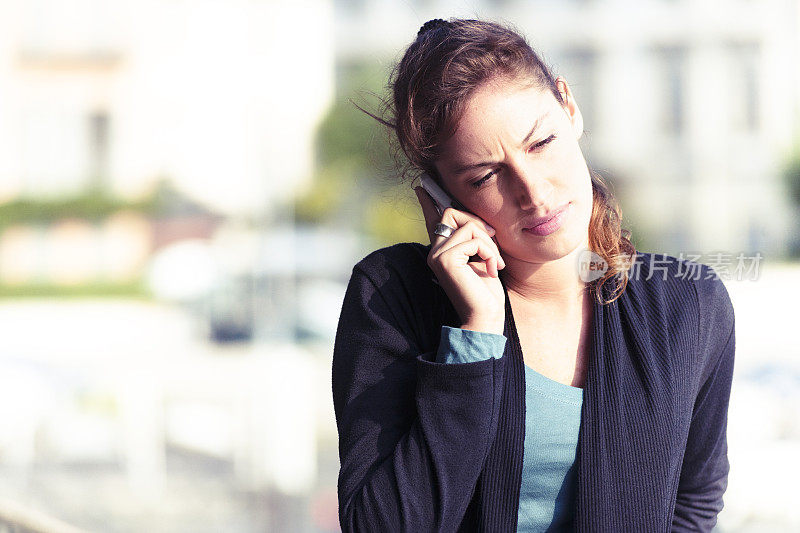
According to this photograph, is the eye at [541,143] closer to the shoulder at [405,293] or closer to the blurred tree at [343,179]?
the shoulder at [405,293]

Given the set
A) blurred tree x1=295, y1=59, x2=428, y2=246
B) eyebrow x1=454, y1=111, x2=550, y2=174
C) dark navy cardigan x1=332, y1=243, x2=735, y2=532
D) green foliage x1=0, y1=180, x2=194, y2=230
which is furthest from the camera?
blurred tree x1=295, y1=59, x2=428, y2=246

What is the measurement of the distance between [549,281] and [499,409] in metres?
0.27

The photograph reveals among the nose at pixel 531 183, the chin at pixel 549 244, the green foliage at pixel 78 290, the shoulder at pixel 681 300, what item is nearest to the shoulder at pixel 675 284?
the shoulder at pixel 681 300

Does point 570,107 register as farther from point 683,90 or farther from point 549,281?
point 683,90

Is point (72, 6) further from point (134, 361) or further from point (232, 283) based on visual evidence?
point (134, 361)

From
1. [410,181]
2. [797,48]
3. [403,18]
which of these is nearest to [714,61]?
[797,48]

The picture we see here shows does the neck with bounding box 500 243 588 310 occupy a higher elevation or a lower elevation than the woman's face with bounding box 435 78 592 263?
lower

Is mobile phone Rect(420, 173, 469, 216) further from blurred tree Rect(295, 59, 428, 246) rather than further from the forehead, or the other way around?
blurred tree Rect(295, 59, 428, 246)

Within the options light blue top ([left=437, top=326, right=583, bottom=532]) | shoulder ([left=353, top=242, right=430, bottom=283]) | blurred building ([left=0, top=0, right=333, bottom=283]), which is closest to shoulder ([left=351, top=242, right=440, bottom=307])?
shoulder ([left=353, top=242, right=430, bottom=283])

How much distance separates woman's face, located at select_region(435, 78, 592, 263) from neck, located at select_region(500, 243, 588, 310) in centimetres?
3

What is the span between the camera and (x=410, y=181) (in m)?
1.64

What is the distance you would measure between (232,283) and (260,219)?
21.8ft

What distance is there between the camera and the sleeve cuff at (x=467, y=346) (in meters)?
1.30

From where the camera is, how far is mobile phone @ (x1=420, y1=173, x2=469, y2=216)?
1.50 m
